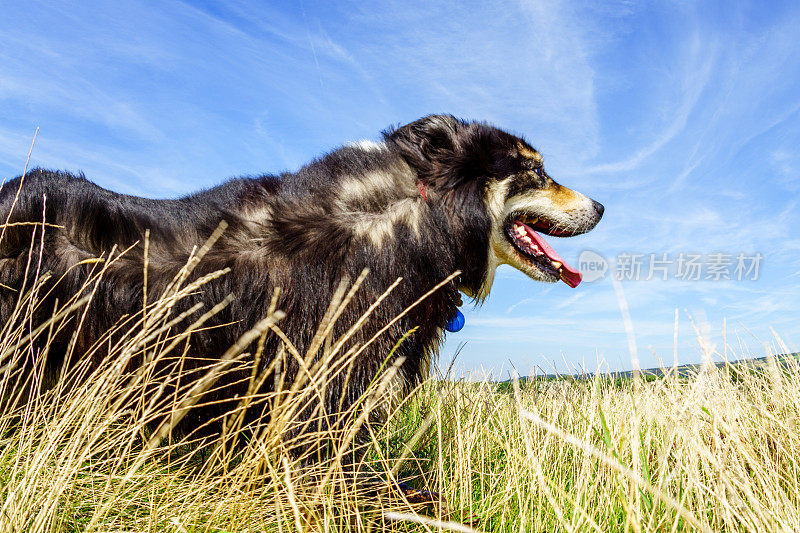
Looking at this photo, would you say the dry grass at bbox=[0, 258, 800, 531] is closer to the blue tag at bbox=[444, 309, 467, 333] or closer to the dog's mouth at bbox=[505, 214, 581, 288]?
the blue tag at bbox=[444, 309, 467, 333]

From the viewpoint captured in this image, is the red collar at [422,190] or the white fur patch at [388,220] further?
the red collar at [422,190]

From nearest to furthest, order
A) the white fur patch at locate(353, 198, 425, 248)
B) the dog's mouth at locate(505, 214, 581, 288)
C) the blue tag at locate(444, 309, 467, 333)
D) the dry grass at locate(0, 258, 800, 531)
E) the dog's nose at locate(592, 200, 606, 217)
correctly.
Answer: the dry grass at locate(0, 258, 800, 531), the white fur patch at locate(353, 198, 425, 248), the blue tag at locate(444, 309, 467, 333), the dog's mouth at locate(505, 214, 581, 288), the dog's nose at locate(592, 200, 606, 217)

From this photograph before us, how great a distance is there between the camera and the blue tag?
11.1 feet

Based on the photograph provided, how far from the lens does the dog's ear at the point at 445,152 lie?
128 inches

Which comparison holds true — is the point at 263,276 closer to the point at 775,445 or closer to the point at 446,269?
the point at 446,269

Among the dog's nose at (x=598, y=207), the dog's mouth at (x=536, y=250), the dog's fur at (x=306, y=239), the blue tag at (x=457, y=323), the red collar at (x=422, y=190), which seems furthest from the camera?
the dog's nose at (x=598, y=207)

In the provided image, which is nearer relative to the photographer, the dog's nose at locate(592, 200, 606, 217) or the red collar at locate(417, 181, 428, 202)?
the red collar at locate(417, 181, 428, 202)

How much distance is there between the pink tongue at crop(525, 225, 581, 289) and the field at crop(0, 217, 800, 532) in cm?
97

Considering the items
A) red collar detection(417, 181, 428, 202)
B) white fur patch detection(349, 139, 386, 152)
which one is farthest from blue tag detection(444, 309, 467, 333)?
white fur patch detection(349, 139, 386, 152)

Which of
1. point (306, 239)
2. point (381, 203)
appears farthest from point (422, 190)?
point (306, 239)

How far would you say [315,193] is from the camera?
10.6ft

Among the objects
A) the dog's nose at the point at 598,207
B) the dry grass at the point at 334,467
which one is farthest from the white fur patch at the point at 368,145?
the dog's nose at the point at 598,207

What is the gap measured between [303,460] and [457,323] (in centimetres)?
122

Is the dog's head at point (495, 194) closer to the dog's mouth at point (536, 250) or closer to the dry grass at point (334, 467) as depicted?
the dog's mouth at point (536, 250)
